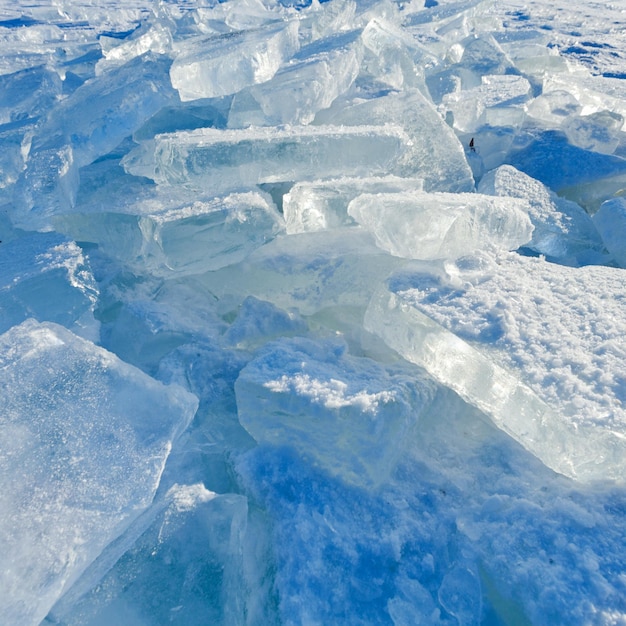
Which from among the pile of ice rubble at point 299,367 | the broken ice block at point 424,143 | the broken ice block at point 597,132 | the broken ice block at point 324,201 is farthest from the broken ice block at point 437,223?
the broken ice block at point 597,132

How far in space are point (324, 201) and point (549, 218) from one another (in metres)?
0.82

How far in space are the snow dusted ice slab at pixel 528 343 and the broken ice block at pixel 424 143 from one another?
0.61 meters

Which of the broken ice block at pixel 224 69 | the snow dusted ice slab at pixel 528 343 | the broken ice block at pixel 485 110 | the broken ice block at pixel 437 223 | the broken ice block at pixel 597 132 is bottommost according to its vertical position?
the broken ice block at pixel 597 132

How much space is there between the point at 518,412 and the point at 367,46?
234 cm

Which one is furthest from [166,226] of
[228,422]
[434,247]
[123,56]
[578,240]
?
[123,56]

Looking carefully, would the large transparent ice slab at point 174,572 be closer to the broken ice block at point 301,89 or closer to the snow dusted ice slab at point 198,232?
the snow dusted ice slab at point 198,232

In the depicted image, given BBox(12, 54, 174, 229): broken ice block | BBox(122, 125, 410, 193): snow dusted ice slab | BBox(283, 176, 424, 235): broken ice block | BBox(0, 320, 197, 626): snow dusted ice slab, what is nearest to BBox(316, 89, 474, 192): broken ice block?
BBox(122, 125, 410, 193): snow dusted ice slab

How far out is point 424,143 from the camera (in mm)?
2025

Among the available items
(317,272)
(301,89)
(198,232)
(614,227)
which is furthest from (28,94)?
(614,227)

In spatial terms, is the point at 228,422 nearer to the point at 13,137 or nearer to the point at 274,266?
the point at 274,266

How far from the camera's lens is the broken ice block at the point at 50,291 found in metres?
1.52

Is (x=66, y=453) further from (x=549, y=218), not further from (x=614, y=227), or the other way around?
(x=614, y=227)

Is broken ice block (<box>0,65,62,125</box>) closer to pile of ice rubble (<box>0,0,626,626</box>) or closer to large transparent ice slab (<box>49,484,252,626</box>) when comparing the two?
pile of ice rubble (<box>0,0,626,626</box>)

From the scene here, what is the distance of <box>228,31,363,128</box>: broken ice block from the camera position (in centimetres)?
204
